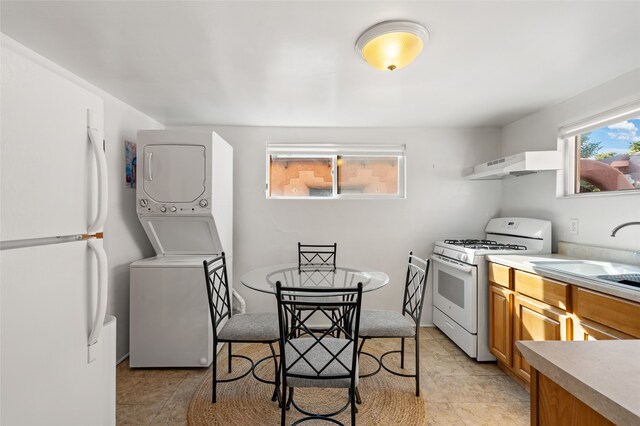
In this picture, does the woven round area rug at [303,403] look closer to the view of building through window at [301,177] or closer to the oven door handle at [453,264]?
the oven door handle at [453,264]

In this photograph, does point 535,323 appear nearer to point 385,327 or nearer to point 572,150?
point 385,327

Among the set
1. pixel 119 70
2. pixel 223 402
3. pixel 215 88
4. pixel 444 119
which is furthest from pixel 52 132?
pixel 444 119

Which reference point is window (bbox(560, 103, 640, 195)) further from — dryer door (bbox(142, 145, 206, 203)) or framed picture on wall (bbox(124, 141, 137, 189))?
framed picture on wall (bbox(124, 141, 137, 189))

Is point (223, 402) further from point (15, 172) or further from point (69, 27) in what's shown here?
point (69, 27)

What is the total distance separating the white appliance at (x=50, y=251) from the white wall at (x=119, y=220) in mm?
1665

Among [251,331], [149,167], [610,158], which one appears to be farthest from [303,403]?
[610,158]

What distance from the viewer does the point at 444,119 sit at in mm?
3389

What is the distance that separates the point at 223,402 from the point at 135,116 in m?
2.66

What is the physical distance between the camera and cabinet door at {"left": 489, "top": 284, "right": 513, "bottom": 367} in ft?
8.15

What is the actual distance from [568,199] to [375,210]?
5.82ft

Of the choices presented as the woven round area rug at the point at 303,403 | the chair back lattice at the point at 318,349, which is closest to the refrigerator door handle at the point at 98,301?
the chair back lattice at the point at 318,349

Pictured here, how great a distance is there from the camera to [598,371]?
27.9 inches

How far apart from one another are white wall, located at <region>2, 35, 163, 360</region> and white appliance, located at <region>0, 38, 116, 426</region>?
1665 millimetres

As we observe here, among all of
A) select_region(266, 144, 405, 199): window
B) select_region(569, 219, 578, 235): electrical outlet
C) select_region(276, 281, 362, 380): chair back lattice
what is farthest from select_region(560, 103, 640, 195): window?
select_region(276, 281, 362, 380): chair back lattice
